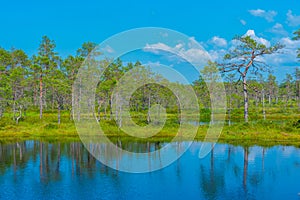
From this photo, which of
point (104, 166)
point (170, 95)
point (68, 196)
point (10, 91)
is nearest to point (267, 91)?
point (170, 95)

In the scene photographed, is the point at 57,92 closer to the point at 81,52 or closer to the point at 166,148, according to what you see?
the point at 81,52

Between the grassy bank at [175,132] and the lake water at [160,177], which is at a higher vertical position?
the grassy bank at [175,132]

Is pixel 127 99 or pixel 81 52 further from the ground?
pixel 81 52

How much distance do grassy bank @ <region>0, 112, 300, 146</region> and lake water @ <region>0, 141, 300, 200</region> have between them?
4917 mm

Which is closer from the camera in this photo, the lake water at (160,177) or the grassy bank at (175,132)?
the lake water at (160,177)

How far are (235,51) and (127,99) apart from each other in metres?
17.5

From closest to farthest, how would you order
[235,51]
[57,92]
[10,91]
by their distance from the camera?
[235,51], [10,91], [57,92]

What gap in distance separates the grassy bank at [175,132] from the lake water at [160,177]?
4.92 meters

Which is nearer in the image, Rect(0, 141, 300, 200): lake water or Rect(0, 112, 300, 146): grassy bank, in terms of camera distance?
Rect(0, 141, 300, 200): lake water

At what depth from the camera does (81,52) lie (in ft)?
162

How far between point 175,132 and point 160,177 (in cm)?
1872

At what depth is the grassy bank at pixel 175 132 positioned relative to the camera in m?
34.1

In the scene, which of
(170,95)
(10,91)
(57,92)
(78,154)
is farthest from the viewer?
(170,95)

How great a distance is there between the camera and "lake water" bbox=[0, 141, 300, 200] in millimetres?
17045
